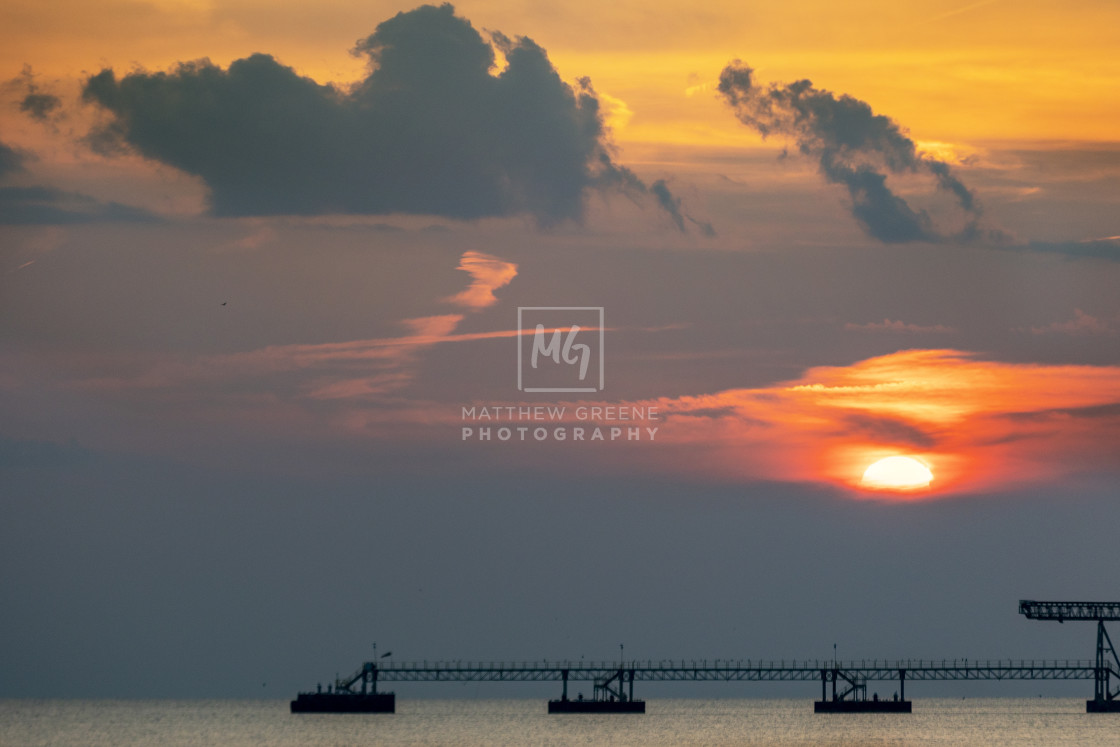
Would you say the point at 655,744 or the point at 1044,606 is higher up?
the point at 1044,606

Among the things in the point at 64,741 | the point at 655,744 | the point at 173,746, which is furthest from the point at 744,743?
the point at 64,741

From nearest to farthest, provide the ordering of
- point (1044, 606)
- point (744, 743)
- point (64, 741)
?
point (1044, 606)
point (744, 743)
point (64, 741)

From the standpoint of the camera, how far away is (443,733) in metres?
195

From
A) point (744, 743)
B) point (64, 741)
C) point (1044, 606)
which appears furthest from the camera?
point (64, 741)

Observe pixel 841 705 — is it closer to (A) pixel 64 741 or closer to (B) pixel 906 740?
Result: (B) pixel 906 740

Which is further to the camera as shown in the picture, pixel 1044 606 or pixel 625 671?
pixel 625 671

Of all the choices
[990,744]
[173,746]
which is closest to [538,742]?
[173,746]

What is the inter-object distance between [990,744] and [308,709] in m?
86.9

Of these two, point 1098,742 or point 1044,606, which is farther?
point 1098,742

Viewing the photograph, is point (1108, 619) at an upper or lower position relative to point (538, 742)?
upper

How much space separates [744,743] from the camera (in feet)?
563

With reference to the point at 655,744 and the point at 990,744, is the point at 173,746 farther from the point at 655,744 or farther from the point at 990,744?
the point at 990,744

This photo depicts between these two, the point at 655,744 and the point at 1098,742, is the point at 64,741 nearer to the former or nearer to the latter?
the point at 655,744

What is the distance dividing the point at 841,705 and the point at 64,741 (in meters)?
102
